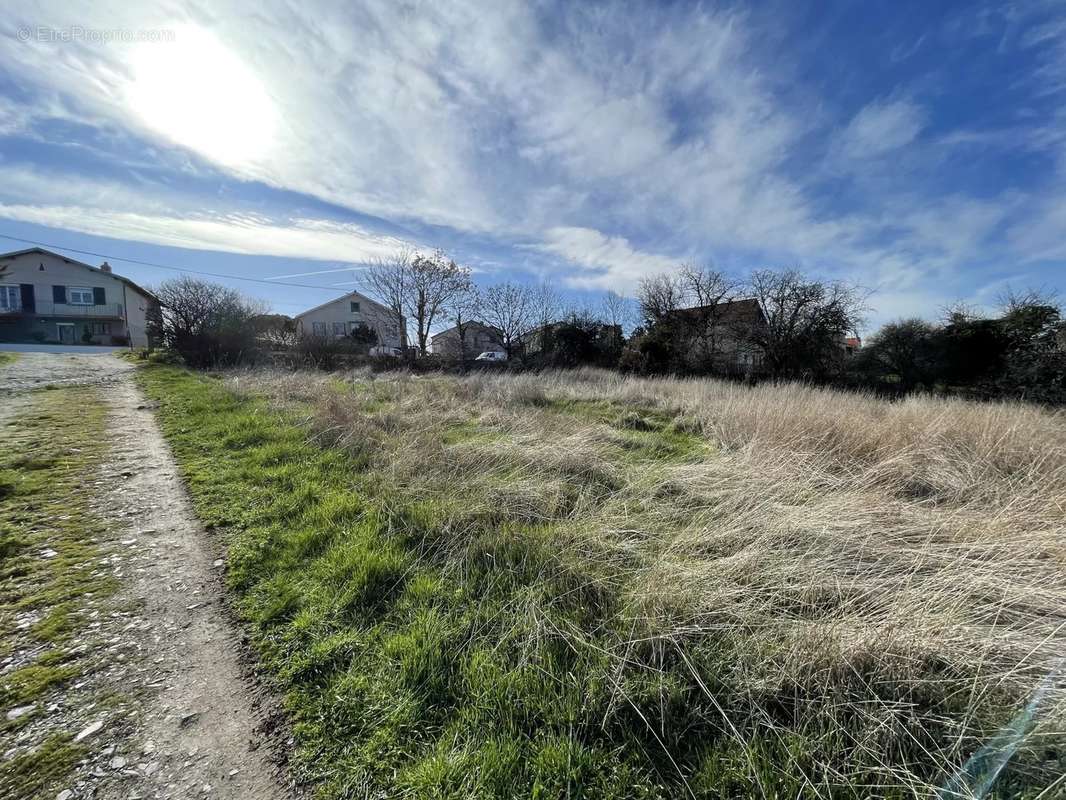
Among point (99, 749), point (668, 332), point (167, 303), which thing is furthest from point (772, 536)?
point (167, 303)

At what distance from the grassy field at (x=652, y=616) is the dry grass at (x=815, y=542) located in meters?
0.02

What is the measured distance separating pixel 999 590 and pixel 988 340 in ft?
60.9

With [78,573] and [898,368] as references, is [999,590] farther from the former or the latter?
[898,368]

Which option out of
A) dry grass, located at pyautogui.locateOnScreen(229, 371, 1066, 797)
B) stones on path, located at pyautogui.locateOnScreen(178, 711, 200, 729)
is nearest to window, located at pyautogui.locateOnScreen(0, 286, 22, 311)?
dry grass, located at pyautogui.locateOnScreen(229, 371, 1066, 797)

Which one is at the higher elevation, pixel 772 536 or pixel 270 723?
pixel 772 536

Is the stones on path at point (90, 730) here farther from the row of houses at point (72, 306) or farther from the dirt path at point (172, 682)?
the row of houses at point (72, 306)

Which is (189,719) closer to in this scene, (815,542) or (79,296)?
(815,542)

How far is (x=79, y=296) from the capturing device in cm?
3462

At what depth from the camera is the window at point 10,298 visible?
32000mm

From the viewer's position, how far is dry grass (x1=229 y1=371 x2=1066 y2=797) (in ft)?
6.39

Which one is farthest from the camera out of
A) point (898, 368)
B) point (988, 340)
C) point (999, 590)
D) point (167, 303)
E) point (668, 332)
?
point (668, 332)

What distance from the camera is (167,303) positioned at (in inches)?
709

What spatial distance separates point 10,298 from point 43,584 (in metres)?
50.0

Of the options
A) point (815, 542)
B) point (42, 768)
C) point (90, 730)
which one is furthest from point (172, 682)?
point (815, 542)
